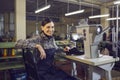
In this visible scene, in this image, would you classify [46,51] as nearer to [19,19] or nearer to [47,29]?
[47,29]

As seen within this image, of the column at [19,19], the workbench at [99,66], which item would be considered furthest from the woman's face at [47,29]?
the column at [19,19]

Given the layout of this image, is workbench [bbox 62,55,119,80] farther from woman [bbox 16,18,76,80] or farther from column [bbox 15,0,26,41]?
column [bbox 15,0,26,41]

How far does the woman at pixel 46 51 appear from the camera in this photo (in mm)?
1699

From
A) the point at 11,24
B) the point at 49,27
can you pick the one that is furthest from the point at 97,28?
the point at 11,24

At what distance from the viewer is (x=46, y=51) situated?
1881 mm

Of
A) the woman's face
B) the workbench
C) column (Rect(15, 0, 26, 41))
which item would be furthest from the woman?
column (Rect(15, 0, 26, 41))

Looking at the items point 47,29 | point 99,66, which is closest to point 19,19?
point 47,29

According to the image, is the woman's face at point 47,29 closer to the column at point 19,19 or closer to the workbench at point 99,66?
the workbench at point 99,66

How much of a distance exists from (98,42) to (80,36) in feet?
0.91

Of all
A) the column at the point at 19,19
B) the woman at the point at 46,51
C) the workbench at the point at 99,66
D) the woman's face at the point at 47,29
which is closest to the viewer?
the woman at the point at 46,51

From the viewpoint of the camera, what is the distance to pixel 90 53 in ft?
6.68

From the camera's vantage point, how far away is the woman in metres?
1.70

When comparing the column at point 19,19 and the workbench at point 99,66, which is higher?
the column at point 19,19

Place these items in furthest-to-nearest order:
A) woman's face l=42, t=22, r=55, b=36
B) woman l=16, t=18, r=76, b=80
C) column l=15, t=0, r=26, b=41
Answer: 1. column l=15, t=0, r=26, b=41
2. woman's face l=42, t=22, r=55, b=36
3. woman l=16, t=18, r=76, b=80
